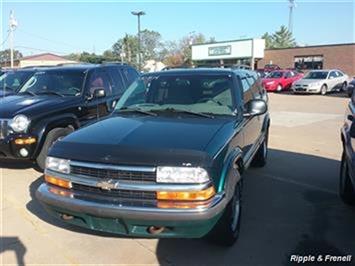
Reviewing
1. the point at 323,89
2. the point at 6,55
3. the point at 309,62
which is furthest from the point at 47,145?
the point at 6,55

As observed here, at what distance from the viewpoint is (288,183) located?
259 inches

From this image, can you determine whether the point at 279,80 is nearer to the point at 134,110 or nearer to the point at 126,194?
the point at 134,110

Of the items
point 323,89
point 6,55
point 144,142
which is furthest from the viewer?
point 6,55

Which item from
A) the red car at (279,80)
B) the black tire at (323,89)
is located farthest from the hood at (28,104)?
the red car at (279,80)

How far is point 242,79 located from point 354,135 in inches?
71.2

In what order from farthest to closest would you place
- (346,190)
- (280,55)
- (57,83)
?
(280,55), (57,83), (346,190)

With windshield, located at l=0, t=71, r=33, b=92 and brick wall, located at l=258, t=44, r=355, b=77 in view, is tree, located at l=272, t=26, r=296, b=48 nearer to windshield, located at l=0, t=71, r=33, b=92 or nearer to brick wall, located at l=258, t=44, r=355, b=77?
brick wall, located at l=258, t=44, r=355, b=77

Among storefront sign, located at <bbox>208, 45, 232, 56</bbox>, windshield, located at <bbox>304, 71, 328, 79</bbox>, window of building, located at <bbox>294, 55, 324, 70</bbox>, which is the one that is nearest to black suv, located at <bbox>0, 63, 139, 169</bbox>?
windshield, located at <bbox>304, 71, 328, 79</bbox>

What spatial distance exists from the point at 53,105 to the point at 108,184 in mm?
3896

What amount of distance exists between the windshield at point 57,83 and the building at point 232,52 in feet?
129

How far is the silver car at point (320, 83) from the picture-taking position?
88.4 feet

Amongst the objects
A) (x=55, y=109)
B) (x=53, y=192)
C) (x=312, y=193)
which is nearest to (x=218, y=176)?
(x=53, y=192)

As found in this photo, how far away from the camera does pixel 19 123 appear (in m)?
6.66

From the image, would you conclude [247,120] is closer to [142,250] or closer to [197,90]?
[197,90]
